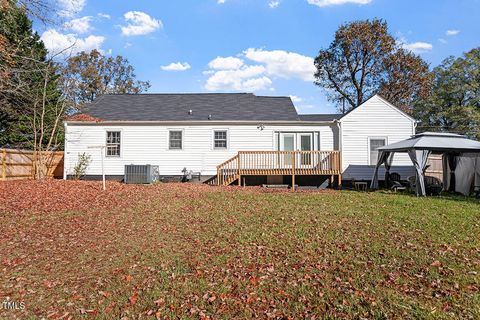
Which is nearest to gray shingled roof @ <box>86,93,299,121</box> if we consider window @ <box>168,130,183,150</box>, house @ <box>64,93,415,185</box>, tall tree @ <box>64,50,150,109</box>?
house @ <box>64,93,415,185</box>

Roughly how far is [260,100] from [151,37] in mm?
7111

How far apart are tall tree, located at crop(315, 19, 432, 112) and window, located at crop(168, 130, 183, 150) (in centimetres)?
2026

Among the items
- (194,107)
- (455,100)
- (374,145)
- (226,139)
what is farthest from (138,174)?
(455,100)

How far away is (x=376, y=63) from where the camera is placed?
28609mm

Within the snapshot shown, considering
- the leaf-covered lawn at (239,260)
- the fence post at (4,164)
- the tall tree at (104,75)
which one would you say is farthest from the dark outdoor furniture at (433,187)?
the tall tree at (104,75)

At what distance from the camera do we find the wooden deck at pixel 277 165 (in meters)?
14.6


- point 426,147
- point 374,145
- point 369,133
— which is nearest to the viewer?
point 426,147

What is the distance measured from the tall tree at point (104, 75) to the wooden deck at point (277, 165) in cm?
2529

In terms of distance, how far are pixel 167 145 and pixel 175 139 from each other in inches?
21.0

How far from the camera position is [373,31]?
27.9 meters

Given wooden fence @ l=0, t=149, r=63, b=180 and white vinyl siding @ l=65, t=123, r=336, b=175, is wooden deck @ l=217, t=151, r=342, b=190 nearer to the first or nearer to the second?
white vinyl siding @ l=65, t=123, r=336, b=175

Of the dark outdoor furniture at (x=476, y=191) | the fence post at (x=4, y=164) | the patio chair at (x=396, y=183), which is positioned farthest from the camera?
the patio chair at (x=396, y=183)

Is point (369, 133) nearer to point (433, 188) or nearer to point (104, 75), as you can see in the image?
point (433, 188)

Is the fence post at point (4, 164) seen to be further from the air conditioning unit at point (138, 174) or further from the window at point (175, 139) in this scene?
the window at point (175, 139)
